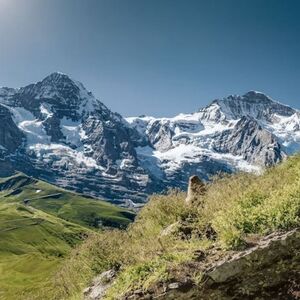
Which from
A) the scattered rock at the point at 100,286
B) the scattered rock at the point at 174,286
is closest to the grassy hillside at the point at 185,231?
the scattered rock at the point at 174,286

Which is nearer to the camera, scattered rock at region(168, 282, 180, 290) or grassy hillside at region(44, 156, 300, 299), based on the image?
scattered rock at region(168, 282, 180, 290)

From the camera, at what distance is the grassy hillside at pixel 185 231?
565 inches

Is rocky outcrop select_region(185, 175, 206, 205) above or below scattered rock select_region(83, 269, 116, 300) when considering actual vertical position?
above

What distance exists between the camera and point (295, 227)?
555 inches

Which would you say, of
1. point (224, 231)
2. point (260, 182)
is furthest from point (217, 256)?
point (260, 182)

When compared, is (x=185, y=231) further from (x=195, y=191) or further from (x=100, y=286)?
(x=195, y=191)

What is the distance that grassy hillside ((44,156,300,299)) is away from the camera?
1435 cm

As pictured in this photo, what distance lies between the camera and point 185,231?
17.4m

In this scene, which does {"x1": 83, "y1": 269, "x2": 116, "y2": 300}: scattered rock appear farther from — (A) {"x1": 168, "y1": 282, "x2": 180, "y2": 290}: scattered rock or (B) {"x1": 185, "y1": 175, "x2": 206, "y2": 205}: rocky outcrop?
(B) {"x1": 185, "y1": 175, "x2": 206, "y2": 205}: rocky outcrop

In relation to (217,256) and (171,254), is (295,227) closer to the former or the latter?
(217,256)

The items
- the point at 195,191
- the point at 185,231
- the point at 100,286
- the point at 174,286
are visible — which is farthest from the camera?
the point at 195,191

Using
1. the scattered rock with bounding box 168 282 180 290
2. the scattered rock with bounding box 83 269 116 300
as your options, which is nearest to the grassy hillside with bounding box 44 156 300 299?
the scattered rock with bounding box 168 282 180 290

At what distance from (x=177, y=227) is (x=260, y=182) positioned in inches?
129

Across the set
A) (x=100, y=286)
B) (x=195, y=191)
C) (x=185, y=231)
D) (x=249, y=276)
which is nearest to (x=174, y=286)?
(x=249, y=276)
